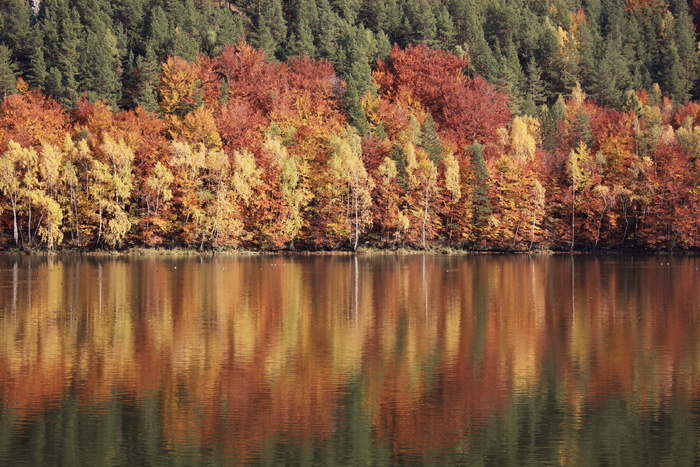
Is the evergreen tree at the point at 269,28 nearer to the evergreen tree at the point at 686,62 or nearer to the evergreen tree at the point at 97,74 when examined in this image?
the evergreen tree at the point at 97,74

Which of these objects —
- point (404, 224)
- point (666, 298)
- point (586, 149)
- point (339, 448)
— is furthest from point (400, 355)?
point (586, 149)

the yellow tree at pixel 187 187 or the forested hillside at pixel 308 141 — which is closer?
the yellow tree at pixel 187 187

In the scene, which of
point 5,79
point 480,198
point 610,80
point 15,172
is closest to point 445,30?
point 610,80

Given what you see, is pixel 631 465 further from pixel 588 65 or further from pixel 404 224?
pixel 588 65

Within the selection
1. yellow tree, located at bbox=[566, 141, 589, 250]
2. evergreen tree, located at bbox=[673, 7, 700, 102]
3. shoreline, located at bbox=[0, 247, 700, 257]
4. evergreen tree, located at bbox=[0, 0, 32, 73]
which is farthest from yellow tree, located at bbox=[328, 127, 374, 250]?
evergreen tree, located at bbox=[673, 7, 700, 102]

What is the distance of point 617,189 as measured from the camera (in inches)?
3789

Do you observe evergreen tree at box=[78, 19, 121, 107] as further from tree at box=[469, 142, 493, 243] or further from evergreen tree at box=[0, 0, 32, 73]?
tree at box=[469, 142, 493, 243]

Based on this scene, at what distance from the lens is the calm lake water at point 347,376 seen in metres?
17.8

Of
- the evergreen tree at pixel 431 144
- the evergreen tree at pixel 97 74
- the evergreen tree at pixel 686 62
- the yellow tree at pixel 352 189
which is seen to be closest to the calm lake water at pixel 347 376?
the yellow tree at pixel 352 189

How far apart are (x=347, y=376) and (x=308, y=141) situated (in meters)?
78.2

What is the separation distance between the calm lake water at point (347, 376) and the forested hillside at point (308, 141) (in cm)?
4258

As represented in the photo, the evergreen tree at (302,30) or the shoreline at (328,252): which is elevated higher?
the evergreen tree at (302,30)

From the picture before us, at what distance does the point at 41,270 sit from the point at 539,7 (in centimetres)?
14661

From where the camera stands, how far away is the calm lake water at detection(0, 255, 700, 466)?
17.8m
